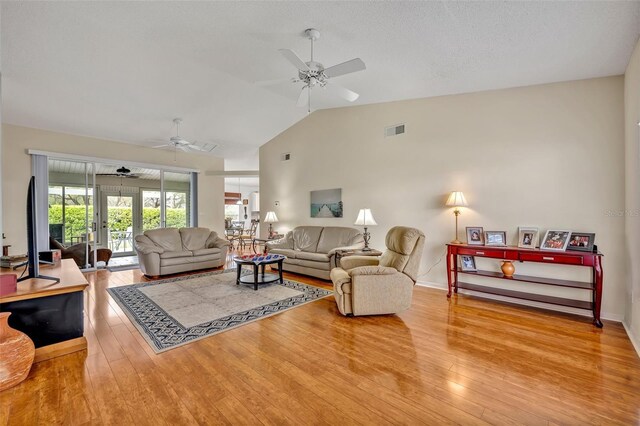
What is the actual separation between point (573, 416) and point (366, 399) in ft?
4.17

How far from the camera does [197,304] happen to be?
377 centimetres

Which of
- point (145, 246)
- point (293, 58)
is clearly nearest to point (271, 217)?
point (145, 246)

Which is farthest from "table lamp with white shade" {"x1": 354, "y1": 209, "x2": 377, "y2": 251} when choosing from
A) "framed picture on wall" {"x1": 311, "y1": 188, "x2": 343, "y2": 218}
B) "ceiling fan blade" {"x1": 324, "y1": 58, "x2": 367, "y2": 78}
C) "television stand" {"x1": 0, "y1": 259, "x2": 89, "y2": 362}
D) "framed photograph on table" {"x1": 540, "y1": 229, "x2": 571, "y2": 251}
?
"television stand" {"x1": 0, "y1": 259, "x2": 89, "y2": 362}

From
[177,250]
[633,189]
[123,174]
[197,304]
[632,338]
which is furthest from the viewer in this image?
[123,174]

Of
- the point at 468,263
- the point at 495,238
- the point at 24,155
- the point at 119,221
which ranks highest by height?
the point at 24,155

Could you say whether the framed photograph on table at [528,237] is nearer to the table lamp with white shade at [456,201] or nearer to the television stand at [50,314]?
the table lamp with white shade at [456,201]

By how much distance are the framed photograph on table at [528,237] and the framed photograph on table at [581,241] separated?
34 centimetres

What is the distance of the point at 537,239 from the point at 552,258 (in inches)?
16.4

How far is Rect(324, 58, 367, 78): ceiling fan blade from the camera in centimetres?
289

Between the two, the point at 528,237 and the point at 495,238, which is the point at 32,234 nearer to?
the point at 495,238

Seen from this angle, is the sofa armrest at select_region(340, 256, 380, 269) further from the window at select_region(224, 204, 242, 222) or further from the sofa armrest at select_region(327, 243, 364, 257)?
the window at select_region(224, 204, 242, 222)

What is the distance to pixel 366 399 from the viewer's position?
1900 mm

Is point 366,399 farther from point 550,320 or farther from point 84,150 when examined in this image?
point 84,150

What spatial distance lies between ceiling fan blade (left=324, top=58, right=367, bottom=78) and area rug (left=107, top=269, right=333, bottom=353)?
2.93m
